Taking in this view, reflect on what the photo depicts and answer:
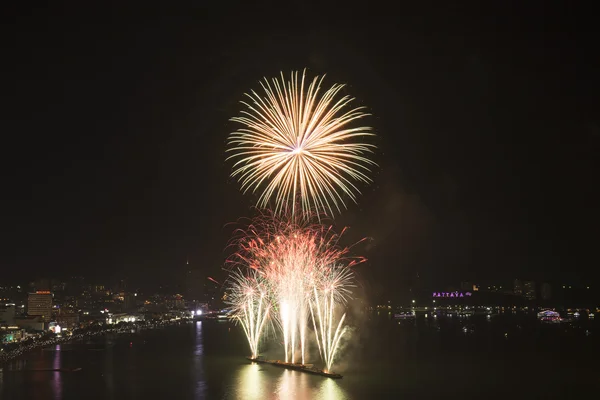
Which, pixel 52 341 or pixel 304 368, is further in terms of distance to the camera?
pixel 52 341

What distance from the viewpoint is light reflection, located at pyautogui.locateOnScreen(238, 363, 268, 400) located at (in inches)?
915

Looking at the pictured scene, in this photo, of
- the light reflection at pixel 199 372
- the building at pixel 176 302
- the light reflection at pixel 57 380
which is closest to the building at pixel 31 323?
the light reflection at pixel 199 372

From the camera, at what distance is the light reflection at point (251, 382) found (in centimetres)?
2323

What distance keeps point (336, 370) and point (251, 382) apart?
4.80 meters

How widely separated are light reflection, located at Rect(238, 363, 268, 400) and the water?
0.04 meters

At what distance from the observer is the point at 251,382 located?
85.8 ft

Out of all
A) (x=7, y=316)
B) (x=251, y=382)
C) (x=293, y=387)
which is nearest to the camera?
(x=293, y=387)

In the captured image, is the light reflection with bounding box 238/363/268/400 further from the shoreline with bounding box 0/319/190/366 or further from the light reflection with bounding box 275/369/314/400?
the shoreline with bounding box 0/319/190/366

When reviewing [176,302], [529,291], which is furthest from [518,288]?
[176,302]

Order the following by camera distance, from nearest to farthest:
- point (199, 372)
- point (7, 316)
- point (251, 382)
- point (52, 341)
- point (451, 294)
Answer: point (251, 382)
point (199, 372)
point (52, 341)
point (7, 316)
point (451, 294)

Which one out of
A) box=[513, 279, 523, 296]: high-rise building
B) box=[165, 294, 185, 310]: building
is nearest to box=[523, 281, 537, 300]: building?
box=[513, 279, 523, 296]: high-rise building

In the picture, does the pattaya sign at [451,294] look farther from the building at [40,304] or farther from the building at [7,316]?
the building at [7,316]

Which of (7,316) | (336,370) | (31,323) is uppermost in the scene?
(7,316)

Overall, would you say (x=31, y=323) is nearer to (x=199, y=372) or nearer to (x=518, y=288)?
(x=199, y=372)
